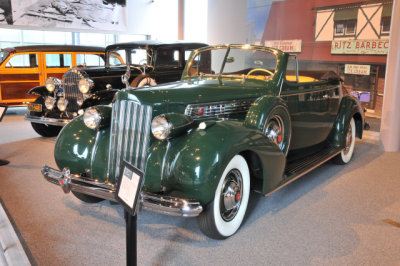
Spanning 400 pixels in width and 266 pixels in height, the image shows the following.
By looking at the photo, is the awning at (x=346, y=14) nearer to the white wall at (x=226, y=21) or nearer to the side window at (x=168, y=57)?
the white wall at (x=226, y=21)

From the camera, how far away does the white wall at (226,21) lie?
28.2 feet

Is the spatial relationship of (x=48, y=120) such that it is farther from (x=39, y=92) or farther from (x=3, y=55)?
(x=3, y=55)

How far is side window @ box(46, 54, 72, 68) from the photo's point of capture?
8.20 metres

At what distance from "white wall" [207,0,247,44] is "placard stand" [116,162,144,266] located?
7377mm

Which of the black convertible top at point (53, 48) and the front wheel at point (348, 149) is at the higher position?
the black convertible top at point (53, 48)

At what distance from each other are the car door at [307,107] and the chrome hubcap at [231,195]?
125 centimetres

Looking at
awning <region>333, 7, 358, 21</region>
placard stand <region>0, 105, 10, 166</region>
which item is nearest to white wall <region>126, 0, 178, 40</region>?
awning <region>333, 7, 358, 21</region>

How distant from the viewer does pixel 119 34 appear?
10289 mm

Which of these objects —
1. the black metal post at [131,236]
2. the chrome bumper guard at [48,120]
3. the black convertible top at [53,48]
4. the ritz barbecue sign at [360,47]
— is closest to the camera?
the black metal post at [131,236]

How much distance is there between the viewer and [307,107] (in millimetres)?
3953

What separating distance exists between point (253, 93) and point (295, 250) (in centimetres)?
154

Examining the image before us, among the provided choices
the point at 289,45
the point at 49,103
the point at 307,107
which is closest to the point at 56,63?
the point at 49,103

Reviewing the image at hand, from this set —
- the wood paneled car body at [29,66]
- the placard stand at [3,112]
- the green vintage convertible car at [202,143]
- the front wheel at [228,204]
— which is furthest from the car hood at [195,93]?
the wood paneled car body at [29,66]

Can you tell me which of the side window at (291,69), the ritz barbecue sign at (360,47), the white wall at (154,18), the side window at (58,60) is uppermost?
the white wall at (154,18)
